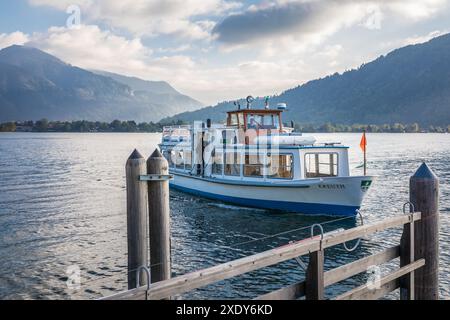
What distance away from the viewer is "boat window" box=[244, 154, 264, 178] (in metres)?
22.9

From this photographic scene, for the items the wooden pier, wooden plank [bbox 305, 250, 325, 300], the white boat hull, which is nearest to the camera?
the wooden pier

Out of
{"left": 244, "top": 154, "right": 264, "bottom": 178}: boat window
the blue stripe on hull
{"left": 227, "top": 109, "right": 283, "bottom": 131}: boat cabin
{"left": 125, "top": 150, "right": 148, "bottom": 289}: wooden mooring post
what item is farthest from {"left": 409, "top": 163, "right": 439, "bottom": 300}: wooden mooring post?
{"left": 227, "top": 109, "right": 283, "bottom": 131}: boat cabin

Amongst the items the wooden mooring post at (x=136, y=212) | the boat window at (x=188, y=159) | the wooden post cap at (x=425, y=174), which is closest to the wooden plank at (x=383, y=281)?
the wooden post cap at (x=425, y=174)

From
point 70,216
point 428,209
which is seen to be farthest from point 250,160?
point 428,209

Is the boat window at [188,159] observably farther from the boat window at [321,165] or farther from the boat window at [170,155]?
the boat window at [321,165]

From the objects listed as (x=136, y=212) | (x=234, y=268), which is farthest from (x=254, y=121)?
(x=234, y=268)

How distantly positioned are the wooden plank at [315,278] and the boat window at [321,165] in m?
16.3

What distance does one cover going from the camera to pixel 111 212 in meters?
24.9

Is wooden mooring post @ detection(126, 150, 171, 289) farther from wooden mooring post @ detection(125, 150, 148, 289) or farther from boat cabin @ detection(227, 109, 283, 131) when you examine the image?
boat cabin @ detection(227, 109, 283, 131)

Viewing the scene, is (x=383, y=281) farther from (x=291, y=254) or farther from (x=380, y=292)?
(x=291, y=254)

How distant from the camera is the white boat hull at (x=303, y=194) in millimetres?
20250

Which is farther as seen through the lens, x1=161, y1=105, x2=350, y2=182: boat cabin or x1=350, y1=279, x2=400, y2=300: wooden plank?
x1=161, y1=105, x2=350, y2=182: boat cabin
